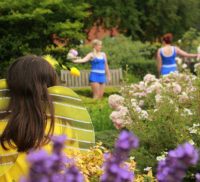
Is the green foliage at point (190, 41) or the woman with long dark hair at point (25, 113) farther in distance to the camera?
the green foliage at point (190, 41)

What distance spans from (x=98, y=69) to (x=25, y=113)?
11.5 metres

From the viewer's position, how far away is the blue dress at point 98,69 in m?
14.2

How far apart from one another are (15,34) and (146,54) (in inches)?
528

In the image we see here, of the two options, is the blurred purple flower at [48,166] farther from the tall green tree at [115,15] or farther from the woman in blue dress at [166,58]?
the tall green tree at [115,15]

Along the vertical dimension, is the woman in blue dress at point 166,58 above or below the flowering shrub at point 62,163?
below

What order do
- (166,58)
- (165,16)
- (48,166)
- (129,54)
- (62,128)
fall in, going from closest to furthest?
(48,166), (62,128), (166,58), (129,54), (165,16)

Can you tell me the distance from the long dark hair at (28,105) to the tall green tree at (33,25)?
8577 millimetres

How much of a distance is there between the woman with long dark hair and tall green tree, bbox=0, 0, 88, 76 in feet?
28.0

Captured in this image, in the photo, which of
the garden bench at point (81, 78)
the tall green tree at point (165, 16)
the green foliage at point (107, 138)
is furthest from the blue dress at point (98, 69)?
the tall green tree at point (165, 16)

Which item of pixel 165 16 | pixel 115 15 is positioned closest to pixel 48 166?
pixel 115 15

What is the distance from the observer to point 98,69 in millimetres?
14359

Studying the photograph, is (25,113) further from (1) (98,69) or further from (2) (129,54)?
(2) (129,54)

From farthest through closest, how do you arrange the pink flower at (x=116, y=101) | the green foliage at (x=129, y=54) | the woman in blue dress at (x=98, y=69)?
the green foliage at (x=129, y=54), the woman in blue dress at (x=98, y=69), the pink flower at (x=116, y=101)

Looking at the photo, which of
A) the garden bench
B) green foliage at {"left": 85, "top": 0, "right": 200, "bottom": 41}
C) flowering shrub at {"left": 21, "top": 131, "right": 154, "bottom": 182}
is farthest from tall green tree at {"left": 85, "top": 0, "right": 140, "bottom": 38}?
flowering shrub at {"left": 21, "top": 131, "right": 154, "bottom": 182}
